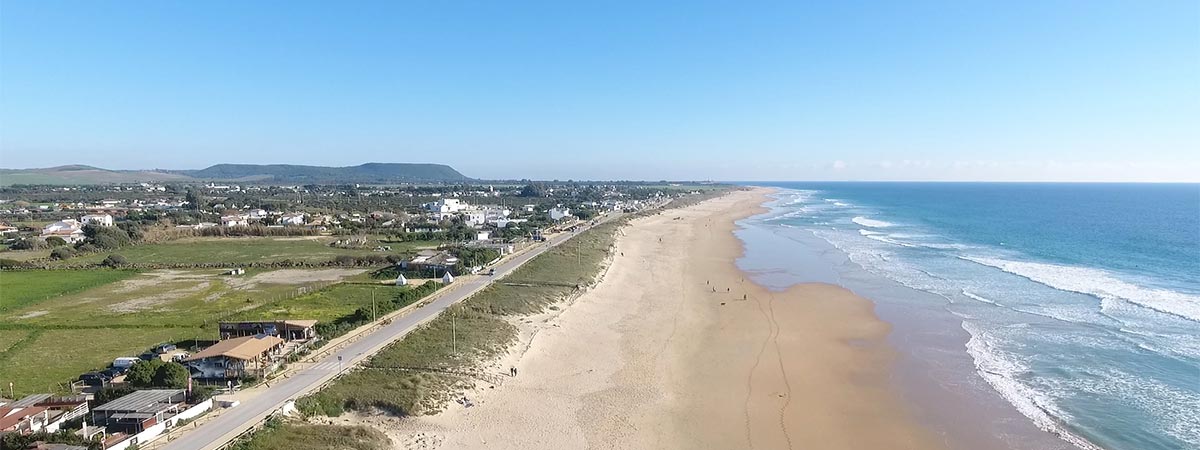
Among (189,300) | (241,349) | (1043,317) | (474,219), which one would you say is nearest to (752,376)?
(1043,317)

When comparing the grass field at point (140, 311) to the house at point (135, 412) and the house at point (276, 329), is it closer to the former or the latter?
the house at point (276, 329)

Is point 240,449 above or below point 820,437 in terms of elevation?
above

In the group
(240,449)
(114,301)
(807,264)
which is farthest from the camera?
(807,264)

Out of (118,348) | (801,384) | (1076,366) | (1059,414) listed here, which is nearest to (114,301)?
(118,348)

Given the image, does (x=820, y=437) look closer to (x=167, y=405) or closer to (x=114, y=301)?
(x=167, y=405)

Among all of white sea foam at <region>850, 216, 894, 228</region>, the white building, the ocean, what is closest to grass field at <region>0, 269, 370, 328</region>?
the white building

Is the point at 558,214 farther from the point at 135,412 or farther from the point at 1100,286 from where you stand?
the point at 135,412
